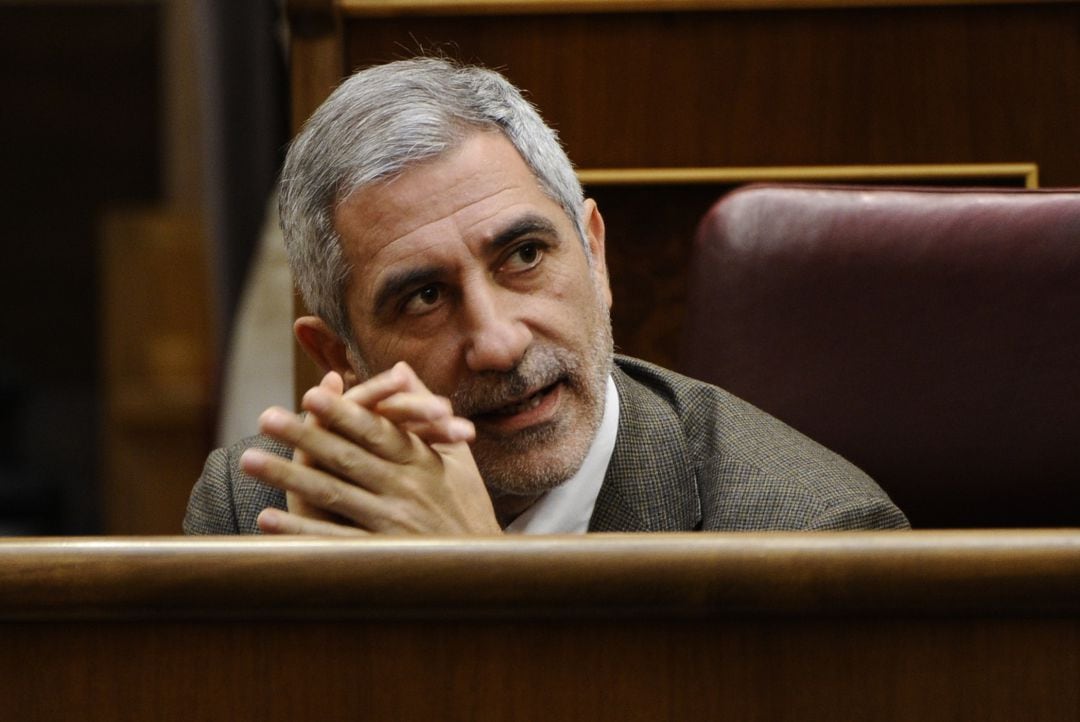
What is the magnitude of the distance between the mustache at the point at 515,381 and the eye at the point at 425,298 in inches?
2.8

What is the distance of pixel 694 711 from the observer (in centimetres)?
54

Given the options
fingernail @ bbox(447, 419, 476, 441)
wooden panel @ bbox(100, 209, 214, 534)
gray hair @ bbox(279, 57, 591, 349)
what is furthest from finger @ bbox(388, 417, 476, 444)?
wooden panel @ bbox(100, 209, 214, 534)

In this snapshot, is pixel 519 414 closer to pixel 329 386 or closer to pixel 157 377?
pixel 329 386

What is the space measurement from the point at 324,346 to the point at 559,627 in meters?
0.64

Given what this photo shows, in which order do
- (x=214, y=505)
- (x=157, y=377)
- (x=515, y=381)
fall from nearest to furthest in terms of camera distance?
(x=515, y=381) → (x=214, y=505) → (x=157, y=377)

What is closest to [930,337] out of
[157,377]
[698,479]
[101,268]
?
[698,479]

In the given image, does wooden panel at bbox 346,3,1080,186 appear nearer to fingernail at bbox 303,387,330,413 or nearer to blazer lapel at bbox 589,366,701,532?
blazer lapel at bbox 589,366,701,532

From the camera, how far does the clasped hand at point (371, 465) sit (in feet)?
2.68

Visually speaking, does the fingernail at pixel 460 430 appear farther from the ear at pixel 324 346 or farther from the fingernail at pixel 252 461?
the ear at pixel 324 346

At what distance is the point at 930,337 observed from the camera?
3.41 feet

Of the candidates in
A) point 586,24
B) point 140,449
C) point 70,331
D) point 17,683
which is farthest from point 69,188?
point 17,683

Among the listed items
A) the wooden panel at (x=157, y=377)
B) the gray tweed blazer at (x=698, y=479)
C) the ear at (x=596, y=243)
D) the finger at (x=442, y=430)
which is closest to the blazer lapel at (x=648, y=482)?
the gray tweed blazer at (x=698, y=479)

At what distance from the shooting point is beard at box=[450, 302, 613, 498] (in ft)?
3.25

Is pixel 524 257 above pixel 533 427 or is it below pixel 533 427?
above
